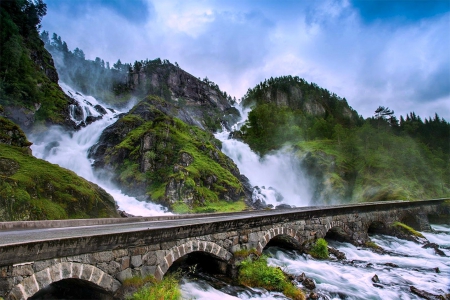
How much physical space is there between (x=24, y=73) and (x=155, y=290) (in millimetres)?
49369

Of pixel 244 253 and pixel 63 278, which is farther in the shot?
pixel 244 253

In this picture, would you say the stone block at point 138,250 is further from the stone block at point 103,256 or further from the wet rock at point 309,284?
the wet rock at point 309,284

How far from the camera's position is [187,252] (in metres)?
9.80

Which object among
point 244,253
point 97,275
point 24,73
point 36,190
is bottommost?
point 244,253

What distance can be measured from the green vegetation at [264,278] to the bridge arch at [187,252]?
0.85m

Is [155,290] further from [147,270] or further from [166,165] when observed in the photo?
[166,165]

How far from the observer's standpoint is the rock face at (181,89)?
332 ft

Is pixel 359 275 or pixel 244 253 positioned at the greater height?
pixel 244 253

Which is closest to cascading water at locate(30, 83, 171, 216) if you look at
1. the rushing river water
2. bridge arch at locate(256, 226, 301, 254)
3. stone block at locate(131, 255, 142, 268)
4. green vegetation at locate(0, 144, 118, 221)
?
green vegetation at locate(0, 144, 118, 221)

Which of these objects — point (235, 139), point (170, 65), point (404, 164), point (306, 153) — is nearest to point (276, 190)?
point (306, 153)

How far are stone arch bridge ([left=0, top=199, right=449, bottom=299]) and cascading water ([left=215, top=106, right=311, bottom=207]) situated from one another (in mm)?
28642

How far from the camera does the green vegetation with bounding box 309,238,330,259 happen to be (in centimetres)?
1611

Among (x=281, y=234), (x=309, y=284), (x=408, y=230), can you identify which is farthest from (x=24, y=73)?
(x=408, y=230)

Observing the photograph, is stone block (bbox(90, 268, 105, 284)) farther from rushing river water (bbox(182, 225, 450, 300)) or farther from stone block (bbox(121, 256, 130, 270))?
rushing river water (bbox(182, 225, 450, 300))
